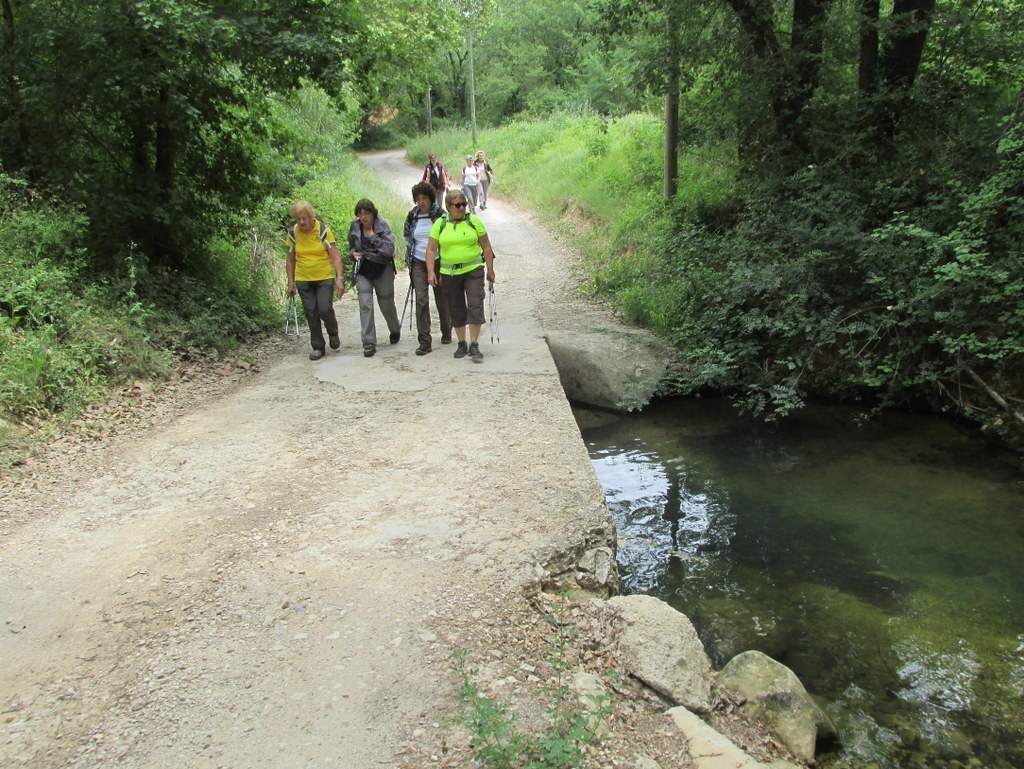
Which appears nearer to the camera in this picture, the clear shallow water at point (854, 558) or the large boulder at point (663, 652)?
the large boulder at point (663, 652)

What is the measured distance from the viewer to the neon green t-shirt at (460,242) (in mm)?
8320

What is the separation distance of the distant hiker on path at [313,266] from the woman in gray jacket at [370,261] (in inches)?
9.9

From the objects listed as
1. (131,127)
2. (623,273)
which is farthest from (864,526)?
(131,127)

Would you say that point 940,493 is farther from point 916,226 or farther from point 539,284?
point 539,284

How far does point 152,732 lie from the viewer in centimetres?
332

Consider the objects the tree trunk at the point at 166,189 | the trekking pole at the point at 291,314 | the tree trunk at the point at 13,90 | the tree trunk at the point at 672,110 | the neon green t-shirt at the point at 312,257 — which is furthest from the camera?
the tree trunk at the point at 672,110

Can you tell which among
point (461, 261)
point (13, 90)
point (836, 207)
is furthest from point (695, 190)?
point (13, 90)

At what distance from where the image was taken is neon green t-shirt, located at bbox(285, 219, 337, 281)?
8.86m

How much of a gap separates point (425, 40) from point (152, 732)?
503 inches

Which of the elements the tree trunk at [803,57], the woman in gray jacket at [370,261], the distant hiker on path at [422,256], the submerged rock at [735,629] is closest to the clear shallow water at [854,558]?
the submerged rock at [735,629]

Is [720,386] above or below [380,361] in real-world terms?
below

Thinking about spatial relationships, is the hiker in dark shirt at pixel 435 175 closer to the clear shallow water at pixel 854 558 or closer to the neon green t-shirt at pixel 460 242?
the neon green t-shirt at pixel 460 242

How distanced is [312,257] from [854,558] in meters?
6.44

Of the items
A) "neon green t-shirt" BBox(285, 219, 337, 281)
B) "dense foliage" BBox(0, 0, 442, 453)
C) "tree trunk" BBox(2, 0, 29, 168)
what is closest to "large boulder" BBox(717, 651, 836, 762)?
"dense foliage" BBox(0, 0, 442, 453)
